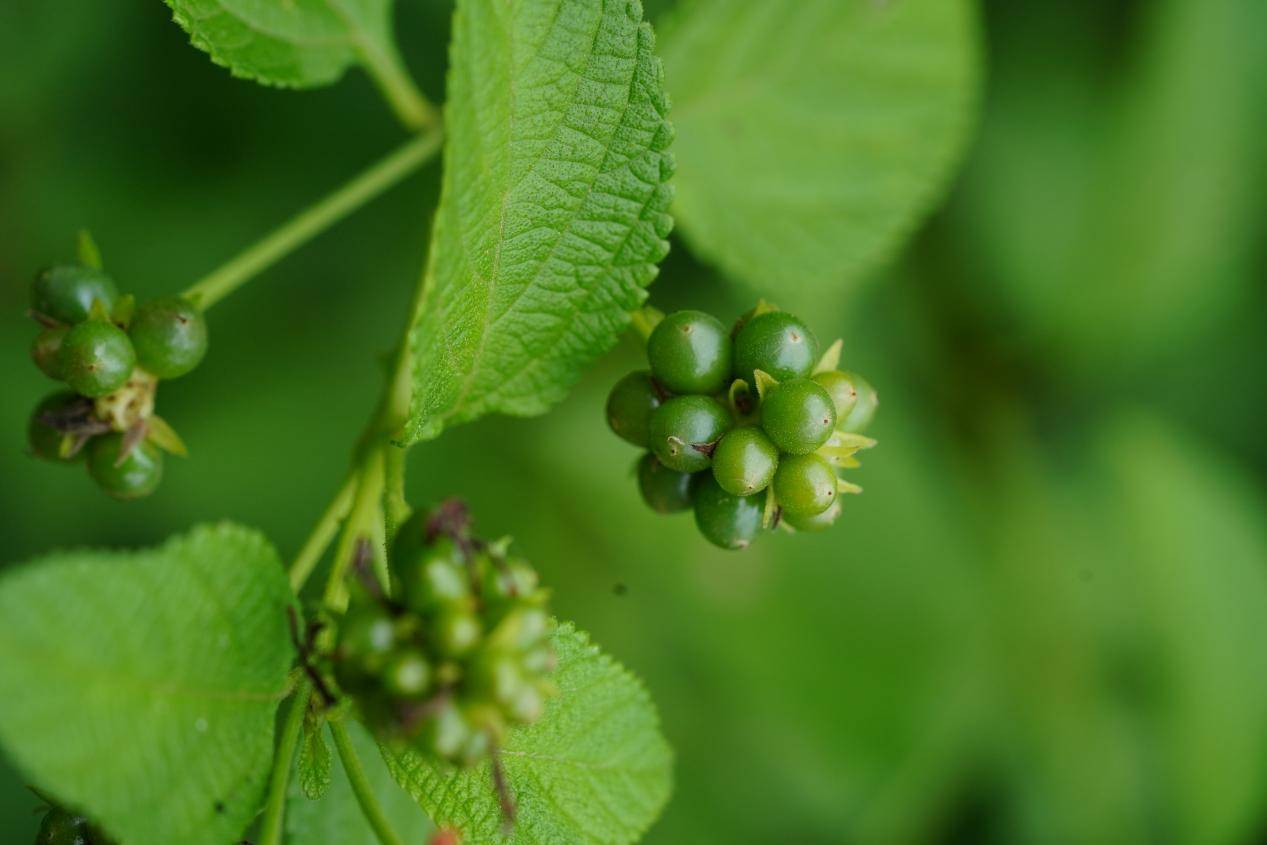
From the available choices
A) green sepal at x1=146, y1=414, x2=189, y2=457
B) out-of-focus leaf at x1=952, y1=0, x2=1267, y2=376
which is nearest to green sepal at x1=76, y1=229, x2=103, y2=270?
green sepal at x1=146, y1=414, x2=189, y2=457

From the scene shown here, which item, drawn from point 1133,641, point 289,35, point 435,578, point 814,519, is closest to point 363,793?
point 435,578

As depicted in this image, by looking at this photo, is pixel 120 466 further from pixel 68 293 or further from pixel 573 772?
pixel 573 772

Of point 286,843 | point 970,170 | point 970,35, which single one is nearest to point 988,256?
point 970,170

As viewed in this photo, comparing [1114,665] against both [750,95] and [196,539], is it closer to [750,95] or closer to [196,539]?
[750,95]

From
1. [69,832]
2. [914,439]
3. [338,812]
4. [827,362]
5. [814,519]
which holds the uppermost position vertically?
[827,362]

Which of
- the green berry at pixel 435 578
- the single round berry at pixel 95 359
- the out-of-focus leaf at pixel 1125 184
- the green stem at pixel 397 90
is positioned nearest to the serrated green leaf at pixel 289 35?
the green stem at pixel 397 90

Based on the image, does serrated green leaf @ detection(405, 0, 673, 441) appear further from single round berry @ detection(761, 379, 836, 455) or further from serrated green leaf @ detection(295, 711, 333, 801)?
serrated green leaf @ detection(295, 711, 333, 801)

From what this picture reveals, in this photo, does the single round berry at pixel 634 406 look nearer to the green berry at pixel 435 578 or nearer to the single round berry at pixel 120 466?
the green berry at pixel 435 578
